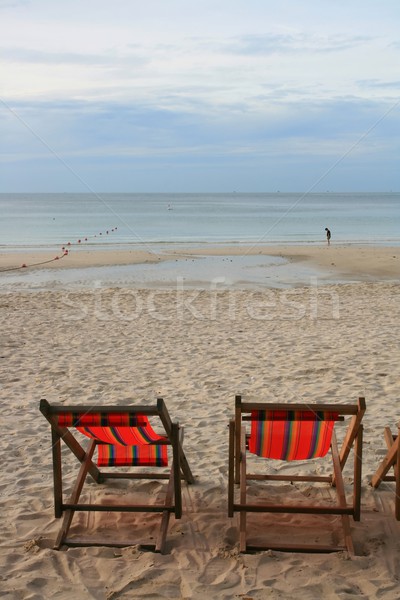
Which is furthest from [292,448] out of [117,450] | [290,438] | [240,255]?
[240,255]

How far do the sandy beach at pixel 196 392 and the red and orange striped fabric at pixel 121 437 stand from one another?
34cm

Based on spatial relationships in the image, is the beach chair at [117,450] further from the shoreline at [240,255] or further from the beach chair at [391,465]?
the shoreline at [240,255]

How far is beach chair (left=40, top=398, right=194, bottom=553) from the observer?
3262mm

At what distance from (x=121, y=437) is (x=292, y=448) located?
0.99m

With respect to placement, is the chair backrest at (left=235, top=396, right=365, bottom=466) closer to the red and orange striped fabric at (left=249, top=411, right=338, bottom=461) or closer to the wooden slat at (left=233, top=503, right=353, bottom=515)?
the red and orange striped fabric at (left=249, top=411, right=338, bottom=461)

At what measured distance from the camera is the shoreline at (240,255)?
18.9 meters

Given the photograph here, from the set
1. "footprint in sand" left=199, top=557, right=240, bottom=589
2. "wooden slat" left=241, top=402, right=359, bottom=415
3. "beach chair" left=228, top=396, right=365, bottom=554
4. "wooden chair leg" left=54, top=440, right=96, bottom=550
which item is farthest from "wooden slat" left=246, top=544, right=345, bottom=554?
"wooden chair leg" left=54, top=440, right=96, bottom=550

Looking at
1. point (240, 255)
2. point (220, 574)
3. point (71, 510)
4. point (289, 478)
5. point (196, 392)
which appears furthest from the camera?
point (240, 255)

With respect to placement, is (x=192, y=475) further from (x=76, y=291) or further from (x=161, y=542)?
(x=76, y=291)

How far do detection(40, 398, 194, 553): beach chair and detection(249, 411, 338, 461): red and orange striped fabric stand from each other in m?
0.47

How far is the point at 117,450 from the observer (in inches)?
159

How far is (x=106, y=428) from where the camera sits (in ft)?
11.8

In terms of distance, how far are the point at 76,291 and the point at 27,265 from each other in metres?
7.09

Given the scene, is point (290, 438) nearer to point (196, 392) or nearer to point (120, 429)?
point (120, 429)
